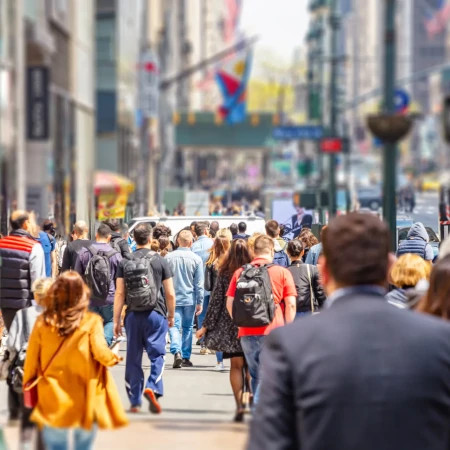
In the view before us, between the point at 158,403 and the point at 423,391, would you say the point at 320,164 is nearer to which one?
the point at 158,403

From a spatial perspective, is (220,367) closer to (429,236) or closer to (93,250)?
(93,250)

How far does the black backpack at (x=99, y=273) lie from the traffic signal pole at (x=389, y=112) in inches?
130

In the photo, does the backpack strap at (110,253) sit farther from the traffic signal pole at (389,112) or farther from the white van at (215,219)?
the white van at (215,219)

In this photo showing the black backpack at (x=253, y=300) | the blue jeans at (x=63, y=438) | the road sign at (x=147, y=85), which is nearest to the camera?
the blue jeans at (x=63, y=438)

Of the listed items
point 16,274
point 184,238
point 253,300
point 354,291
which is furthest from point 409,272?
point 184,238

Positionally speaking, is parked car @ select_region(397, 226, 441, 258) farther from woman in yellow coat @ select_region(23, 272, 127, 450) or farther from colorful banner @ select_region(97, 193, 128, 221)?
woman in yellow coat @ select_region(23, 272, 127, 450)

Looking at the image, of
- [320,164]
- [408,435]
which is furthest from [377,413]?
[320,164]

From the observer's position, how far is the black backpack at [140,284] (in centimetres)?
1194

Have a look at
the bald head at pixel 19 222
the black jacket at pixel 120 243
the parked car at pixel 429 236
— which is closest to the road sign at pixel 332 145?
the parked car at pixel 429 236

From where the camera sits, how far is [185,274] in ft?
50.1

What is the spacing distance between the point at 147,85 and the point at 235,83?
22616 mm

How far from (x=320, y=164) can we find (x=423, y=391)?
52525 mm

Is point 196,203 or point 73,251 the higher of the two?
point 196,203

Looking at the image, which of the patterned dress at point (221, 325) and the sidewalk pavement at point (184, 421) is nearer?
the sidewalk pavement at point (184, 421)
